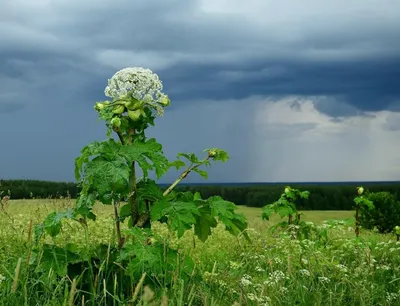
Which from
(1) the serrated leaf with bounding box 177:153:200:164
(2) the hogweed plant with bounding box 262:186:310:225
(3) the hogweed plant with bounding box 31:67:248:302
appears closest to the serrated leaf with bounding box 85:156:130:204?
(3) the hogweed plant with bounding box 31:67:248:302

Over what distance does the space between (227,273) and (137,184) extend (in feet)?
3.92

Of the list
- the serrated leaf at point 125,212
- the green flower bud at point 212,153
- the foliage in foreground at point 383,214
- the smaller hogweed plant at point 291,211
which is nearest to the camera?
the serrated leaf at point 125,212

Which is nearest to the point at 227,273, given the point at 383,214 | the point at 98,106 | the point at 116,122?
the point at 116,122

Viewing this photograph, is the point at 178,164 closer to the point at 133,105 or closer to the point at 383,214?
the point at 133,105

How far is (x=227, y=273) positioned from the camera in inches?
217

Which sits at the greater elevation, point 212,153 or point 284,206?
point 212,153

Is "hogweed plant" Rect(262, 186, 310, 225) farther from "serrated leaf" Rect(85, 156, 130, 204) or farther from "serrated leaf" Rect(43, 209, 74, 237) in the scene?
"serrated leaf" Rect(85, 156, 130, 204)

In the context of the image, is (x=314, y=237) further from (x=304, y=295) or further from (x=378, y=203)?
(x=378, y=203)

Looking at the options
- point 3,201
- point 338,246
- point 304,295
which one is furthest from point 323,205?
point 304,295

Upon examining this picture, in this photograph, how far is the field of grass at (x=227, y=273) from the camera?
14.7 ft

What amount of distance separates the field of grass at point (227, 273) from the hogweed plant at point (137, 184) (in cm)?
16

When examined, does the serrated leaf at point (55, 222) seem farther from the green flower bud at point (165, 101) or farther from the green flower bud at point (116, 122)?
the green flower bud at point (165, 101)

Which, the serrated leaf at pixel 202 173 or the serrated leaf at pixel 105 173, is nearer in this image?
the serrated leaf at pixel 105 173

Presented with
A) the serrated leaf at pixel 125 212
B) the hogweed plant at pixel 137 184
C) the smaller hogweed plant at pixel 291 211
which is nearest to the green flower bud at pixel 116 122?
the hogweed plant at pixel 137 184
